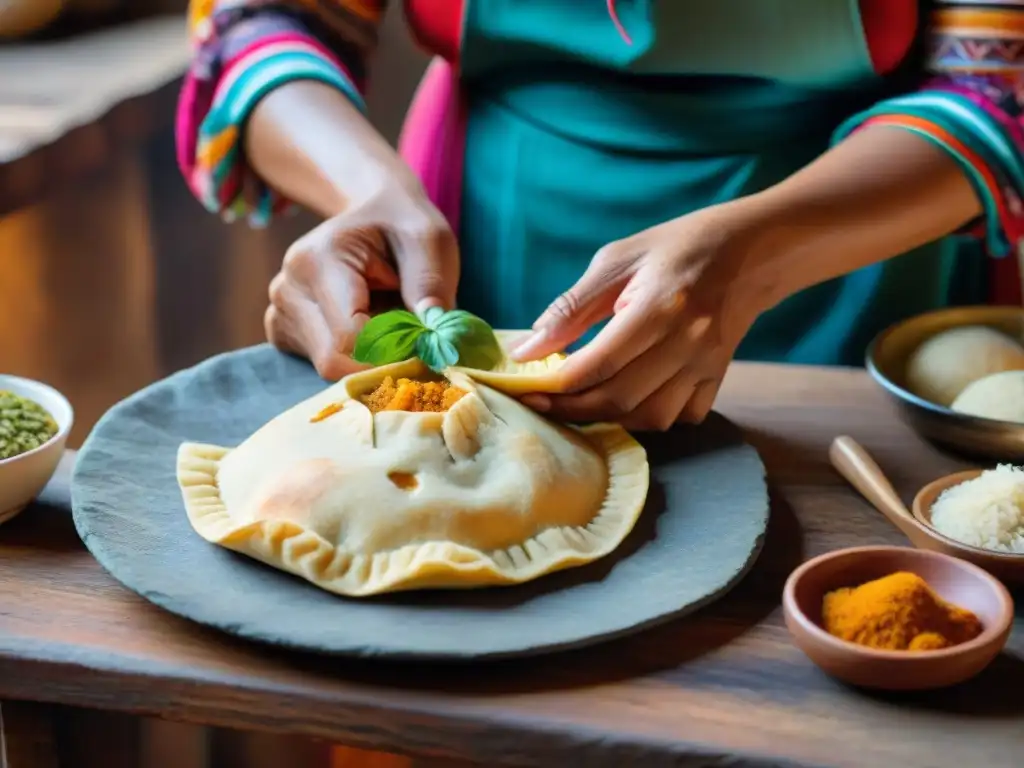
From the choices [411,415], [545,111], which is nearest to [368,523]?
[411,415]

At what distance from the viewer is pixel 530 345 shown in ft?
3.86

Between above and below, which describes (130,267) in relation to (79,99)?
below

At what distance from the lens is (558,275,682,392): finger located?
3.69ft

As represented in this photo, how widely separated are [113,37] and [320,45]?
1315 millimetres

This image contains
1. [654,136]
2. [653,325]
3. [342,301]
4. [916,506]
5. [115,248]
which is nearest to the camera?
[916,506]

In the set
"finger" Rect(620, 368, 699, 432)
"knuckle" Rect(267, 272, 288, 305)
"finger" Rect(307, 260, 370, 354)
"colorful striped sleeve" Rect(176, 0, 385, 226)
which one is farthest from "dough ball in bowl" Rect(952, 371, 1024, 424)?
"colorful striped sleeve" Rect(176, 0, 385, 226)

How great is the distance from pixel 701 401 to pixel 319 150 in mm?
567

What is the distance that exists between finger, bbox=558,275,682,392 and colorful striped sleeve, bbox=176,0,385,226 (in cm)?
59

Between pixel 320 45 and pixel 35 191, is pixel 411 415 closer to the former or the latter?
pixel 320 45

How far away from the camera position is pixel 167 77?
244cm

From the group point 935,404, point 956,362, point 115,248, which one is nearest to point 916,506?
point 935,404

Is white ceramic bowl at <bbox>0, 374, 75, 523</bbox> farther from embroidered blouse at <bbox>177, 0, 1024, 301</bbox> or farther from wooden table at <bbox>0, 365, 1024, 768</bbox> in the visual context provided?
embroidered blouse at <bbox>177, 0, 1024, 301</bbox>

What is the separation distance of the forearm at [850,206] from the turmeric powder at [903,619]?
1.51 ft

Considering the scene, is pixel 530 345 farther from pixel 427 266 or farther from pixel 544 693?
pixel 544 693
